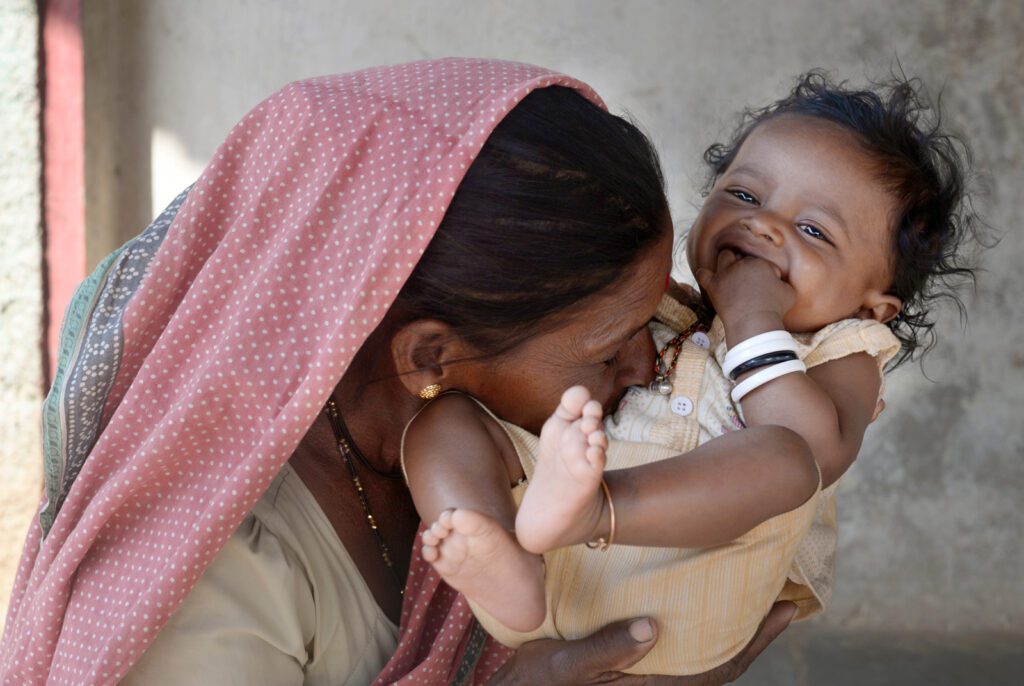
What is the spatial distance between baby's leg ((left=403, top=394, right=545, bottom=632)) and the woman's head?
3.3 inches

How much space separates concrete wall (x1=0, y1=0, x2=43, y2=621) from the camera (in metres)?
3.64

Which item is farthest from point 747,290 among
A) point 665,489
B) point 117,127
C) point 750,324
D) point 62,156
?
point 117,127

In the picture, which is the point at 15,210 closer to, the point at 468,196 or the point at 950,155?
the point at 468,196

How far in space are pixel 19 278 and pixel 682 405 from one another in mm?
2728

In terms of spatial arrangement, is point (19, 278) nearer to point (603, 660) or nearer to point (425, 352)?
point (425, 352)

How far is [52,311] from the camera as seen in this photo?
3.85 metres

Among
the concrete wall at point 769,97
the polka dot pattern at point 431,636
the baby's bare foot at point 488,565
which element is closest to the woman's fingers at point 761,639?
the polka dot pattern at point 431,636

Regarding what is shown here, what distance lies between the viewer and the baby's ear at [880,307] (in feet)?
6.94

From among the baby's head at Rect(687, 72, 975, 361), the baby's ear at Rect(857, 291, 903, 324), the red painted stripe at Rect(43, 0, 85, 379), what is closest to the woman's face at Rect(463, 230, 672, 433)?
the baby's head at Rect(687, 72, 975, 361)

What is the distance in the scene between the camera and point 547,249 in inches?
63.4

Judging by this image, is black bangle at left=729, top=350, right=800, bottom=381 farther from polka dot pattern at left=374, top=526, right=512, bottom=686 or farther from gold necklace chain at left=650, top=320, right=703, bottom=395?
polka dot pattern at left=374, top=526, right=512, bottom=686

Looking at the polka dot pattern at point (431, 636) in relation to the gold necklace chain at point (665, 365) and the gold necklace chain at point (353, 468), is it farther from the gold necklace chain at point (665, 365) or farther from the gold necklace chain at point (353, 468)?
the gold necklace chain at point (665, 365)

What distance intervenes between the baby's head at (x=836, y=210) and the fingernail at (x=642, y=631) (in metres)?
0.64

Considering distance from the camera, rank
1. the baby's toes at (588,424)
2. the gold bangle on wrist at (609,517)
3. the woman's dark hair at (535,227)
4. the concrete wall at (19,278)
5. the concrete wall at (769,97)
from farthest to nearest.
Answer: the concrete wall at (769,97) < the concrete wall at (19,278) < the woman's dark hair at (535,227) < the gold bangle on wrist at (609,517) < the baby's toes at (588,424)
